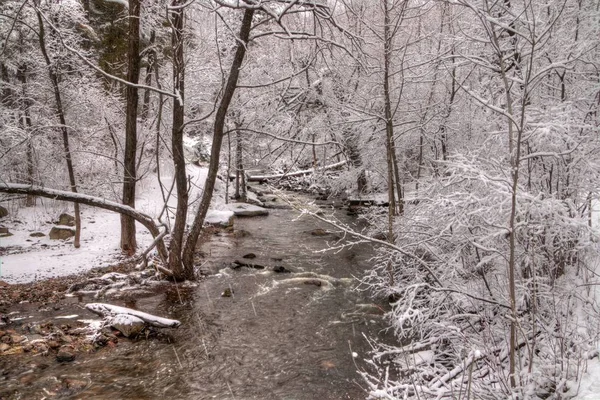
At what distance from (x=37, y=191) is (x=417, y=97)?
40.3ft

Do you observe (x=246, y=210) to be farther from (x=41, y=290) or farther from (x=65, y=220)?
(x=41, y=290)

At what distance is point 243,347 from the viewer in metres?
7.15

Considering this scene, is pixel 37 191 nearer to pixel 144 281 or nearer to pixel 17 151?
pixel 144 281

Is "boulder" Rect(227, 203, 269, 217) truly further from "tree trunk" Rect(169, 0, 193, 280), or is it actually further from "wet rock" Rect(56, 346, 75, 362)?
"wet rock" Rect(56, 346, 75, 362)

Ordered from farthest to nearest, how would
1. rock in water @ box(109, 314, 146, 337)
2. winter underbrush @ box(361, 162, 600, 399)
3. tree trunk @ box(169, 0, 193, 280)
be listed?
tree trunk @ box(169, 0, 193, 280) → rock in water @ box(109, 314, 146, 337) → winter underbrush @ box(361, 162, 600, 399)

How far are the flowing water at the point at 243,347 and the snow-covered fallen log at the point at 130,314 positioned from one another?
0.25m

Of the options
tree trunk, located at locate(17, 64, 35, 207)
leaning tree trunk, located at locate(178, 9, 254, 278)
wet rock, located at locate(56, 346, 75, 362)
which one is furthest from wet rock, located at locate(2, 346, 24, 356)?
tree trunk, located at locate(17, 64, 35, 207)

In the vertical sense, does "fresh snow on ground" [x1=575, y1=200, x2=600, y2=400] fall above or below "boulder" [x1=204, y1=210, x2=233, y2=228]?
below

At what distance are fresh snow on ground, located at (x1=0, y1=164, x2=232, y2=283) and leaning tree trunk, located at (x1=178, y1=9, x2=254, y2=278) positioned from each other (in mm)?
422

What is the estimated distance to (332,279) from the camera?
10.6m

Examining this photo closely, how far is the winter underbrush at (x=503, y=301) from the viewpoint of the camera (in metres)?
4.16

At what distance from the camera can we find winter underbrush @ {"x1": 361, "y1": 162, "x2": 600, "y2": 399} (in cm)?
416

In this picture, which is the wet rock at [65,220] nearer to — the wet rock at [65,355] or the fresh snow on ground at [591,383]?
the wet rock at [65,355]

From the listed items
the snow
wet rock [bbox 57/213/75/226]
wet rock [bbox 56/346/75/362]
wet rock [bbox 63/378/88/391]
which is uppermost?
wet rock [bbox 57/213/75/226]
